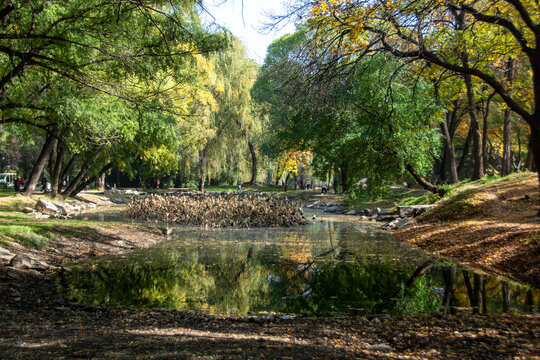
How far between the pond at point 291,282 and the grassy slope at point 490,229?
723 mm

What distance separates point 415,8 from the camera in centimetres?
631

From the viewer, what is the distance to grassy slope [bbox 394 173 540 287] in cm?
791

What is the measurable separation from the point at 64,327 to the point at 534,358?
472 cm

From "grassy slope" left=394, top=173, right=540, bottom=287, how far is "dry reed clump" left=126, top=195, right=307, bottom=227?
5389mm

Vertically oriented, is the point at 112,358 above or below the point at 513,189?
below

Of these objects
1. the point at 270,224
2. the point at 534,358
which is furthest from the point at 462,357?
the point at 270,224

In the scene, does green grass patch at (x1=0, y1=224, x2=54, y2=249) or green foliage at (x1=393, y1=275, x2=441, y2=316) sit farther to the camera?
green grass patch at (x1=0, y1=224, x2=54, y2=249)

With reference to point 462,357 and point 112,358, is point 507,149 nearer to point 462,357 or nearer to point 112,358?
point 462,357

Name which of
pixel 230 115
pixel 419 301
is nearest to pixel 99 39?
pixel 419 301

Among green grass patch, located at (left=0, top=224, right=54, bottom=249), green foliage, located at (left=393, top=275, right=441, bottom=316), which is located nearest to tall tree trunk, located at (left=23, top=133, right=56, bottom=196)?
green grass patch, located at (left=0, top=224, right=54, bottom=249)

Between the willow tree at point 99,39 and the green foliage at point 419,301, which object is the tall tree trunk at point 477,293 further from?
the willow tree at point 99,39

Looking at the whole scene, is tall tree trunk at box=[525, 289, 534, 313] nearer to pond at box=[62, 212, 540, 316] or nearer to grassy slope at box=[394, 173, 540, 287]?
pond at box=[62, 212, 540, 316]

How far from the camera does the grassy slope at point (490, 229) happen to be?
311 inches

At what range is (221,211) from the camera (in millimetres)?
17734
